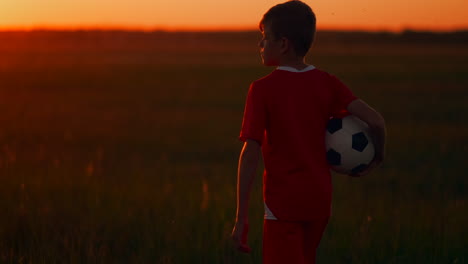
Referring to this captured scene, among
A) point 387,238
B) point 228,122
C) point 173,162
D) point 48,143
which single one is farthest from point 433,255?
point 228,122

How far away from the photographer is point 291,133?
278 cm

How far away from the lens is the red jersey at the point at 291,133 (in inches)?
108

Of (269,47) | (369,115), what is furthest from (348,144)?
(269,47)

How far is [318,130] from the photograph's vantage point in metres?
2.84

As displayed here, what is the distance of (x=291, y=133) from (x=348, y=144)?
28 centimetres

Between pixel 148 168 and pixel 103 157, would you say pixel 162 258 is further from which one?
pixel 103 157

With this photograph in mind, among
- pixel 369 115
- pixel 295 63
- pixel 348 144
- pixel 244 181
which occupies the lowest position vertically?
pixel 244 181

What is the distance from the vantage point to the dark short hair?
270cm

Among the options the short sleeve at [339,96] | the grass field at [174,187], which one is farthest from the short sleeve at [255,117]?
the grass field at [174,187]

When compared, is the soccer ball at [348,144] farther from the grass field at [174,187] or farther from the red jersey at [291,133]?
the grass field at [174,187]

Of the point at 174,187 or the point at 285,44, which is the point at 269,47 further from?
the point at 174,187

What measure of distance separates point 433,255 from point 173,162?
5.01 meters

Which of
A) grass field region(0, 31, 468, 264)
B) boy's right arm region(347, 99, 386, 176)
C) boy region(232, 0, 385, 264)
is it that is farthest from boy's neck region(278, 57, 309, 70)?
grass field region(0, 31, 468, 264)

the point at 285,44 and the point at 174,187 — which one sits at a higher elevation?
the point at 285,44
